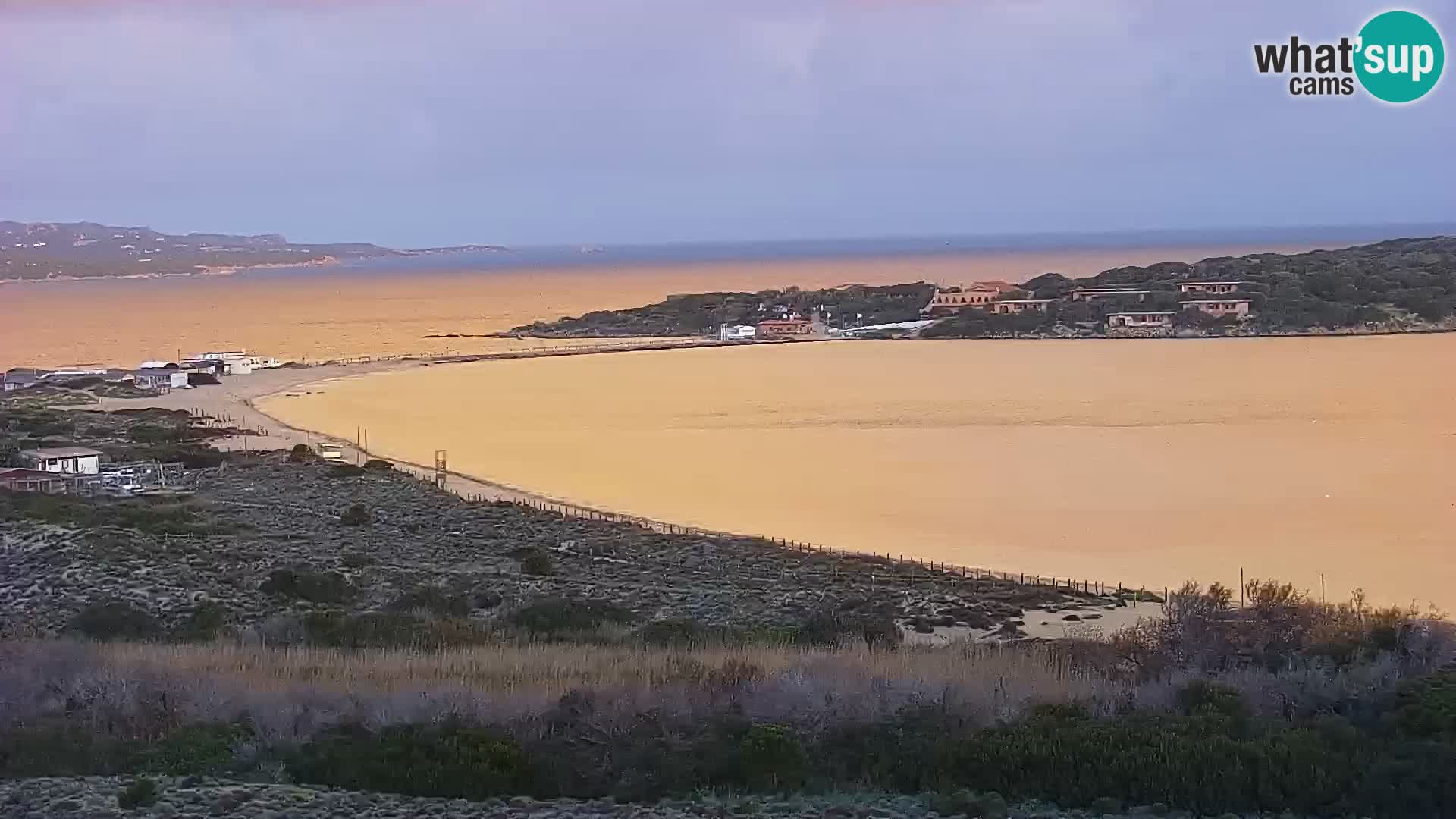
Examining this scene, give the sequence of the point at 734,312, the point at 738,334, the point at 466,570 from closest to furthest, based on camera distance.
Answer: the point at 466,570, the point at 738,334, the point at 734,312

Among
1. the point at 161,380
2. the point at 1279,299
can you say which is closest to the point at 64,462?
the point at 161,380

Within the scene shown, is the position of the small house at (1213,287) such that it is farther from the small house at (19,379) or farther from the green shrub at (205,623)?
the green shrub at (205,623)

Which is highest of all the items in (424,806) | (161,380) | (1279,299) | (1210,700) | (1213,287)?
(1213,287)

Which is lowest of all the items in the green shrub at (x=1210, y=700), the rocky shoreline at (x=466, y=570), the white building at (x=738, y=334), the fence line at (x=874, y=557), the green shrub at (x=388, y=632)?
the fence line at (x=874, y=557)

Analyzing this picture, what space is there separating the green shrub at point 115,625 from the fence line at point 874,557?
9.40 meters

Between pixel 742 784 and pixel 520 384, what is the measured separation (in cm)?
5278

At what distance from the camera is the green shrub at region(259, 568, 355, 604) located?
15.8m

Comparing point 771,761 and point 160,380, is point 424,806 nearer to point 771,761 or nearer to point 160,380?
point 771,761

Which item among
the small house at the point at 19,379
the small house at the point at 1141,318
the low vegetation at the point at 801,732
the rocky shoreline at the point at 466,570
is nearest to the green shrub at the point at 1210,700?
the low vegetation at the point at 801,732

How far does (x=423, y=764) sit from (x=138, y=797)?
A: 1.17m

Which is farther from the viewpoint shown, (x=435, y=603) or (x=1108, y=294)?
(x=1108, y=294)

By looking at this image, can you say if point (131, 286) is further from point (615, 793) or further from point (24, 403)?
point (615, 793)

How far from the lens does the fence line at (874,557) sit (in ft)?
63.7

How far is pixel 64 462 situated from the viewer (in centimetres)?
2828
